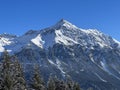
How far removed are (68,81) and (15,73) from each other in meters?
21.2

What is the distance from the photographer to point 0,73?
39562 mm

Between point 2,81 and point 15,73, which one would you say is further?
point 15,73

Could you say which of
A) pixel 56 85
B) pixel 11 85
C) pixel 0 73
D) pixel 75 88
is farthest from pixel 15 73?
pixel 75 88

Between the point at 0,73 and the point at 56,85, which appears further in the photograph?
the point at 56,85

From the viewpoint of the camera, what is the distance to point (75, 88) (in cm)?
5850

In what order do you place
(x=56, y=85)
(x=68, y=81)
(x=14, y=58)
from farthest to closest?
1. (x=68, y=81)
2. (x=56, y=85)
3. (x=14, y=58)

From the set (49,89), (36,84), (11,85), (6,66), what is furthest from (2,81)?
(49,89)

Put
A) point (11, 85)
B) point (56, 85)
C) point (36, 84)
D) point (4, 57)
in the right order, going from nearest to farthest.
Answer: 1. point (11, 85)
2. point (4, 57)
3. point (36, 84)
4. point (56, 85)

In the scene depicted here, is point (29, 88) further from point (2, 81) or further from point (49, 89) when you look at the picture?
point (2, 81)

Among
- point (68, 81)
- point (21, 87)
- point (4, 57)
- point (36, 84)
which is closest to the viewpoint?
point (21, 87)

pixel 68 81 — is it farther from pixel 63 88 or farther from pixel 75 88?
pixel 63 88

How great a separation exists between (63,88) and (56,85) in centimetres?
216

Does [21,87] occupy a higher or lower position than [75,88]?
lower

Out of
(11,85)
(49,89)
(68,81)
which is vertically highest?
(68,81)
